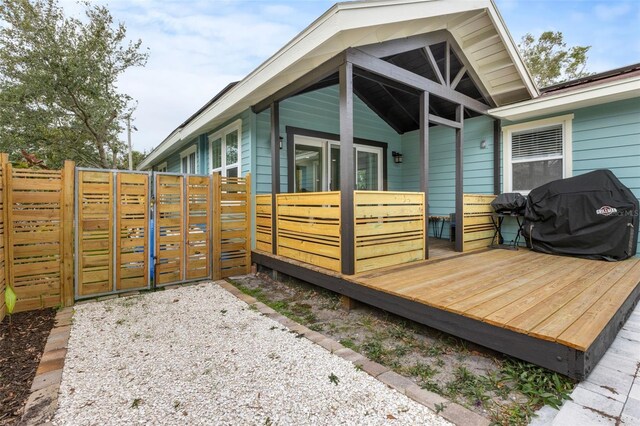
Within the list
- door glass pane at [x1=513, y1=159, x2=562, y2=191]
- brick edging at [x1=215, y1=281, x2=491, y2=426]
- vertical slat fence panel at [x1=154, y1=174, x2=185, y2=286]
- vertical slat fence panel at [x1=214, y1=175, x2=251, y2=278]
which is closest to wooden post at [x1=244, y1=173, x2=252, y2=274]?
vertical slat fence panel at [x1=214, y1=175, x2=251, y2=278]

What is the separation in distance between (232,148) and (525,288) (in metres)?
5.19

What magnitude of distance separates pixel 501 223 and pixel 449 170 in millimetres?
1485

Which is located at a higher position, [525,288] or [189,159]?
[189,159]

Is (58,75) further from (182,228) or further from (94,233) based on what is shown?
(182,228)

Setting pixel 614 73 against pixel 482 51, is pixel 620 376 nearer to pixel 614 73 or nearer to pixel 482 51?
pixel 482 51

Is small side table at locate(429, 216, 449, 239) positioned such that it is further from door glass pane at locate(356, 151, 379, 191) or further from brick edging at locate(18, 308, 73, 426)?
brick edging at locate(18, 308, 73, 426)

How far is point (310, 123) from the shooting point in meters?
5.46

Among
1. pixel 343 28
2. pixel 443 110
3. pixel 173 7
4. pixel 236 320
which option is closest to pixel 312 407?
pixel 236 320

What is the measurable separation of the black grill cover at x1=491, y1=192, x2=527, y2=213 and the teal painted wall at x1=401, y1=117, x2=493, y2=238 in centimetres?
74

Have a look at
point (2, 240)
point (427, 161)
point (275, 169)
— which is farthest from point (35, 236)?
point (427, 161)

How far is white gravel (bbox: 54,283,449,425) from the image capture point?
62.2 inches

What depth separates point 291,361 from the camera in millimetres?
2129

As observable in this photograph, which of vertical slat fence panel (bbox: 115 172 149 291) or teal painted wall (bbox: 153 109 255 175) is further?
teal painted wall (bbox: 153 109 255 175)

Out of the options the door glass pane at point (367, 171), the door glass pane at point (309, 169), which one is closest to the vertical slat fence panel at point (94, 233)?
the door glass pane at point (309, 169)
